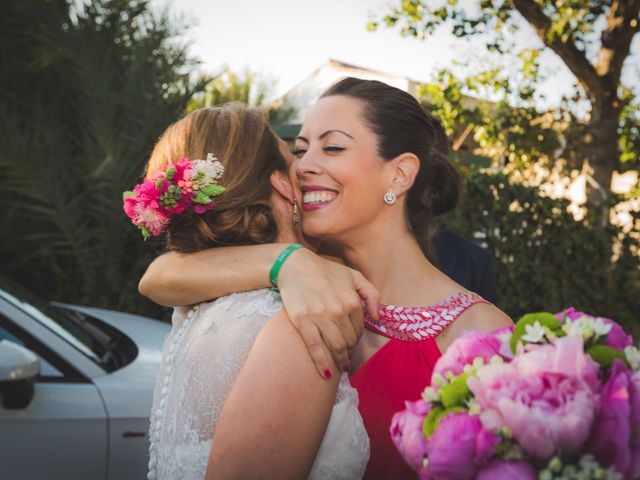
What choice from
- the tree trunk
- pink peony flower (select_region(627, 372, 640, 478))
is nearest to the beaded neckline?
pink peony flower (select_region(627, 372, 640, 478))

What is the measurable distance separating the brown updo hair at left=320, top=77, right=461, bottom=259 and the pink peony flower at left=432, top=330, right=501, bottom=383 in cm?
125

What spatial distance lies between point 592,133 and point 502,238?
3.71m

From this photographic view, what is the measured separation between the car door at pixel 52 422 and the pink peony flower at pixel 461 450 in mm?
2106

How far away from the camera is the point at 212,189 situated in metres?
1.79

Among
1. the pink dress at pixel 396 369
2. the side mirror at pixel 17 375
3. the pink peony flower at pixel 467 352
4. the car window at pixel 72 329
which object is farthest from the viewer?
the car window at pixel 72 329

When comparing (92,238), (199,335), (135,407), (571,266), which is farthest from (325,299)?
(571,266)

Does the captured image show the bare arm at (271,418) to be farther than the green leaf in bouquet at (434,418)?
Yes

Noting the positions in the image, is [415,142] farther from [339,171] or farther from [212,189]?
[212,189]

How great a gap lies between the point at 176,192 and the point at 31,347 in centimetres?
160

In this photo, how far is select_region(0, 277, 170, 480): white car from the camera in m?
2.62

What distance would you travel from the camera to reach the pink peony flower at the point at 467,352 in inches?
49.7

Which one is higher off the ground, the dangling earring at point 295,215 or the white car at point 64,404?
the dangling earring at point 295,215

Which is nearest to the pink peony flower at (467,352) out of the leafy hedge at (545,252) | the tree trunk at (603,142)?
the leafy hedge at (545,252)

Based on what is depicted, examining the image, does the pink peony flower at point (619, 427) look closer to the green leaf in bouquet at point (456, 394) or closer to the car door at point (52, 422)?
the green leaf in bouquet at point (456, 394)
